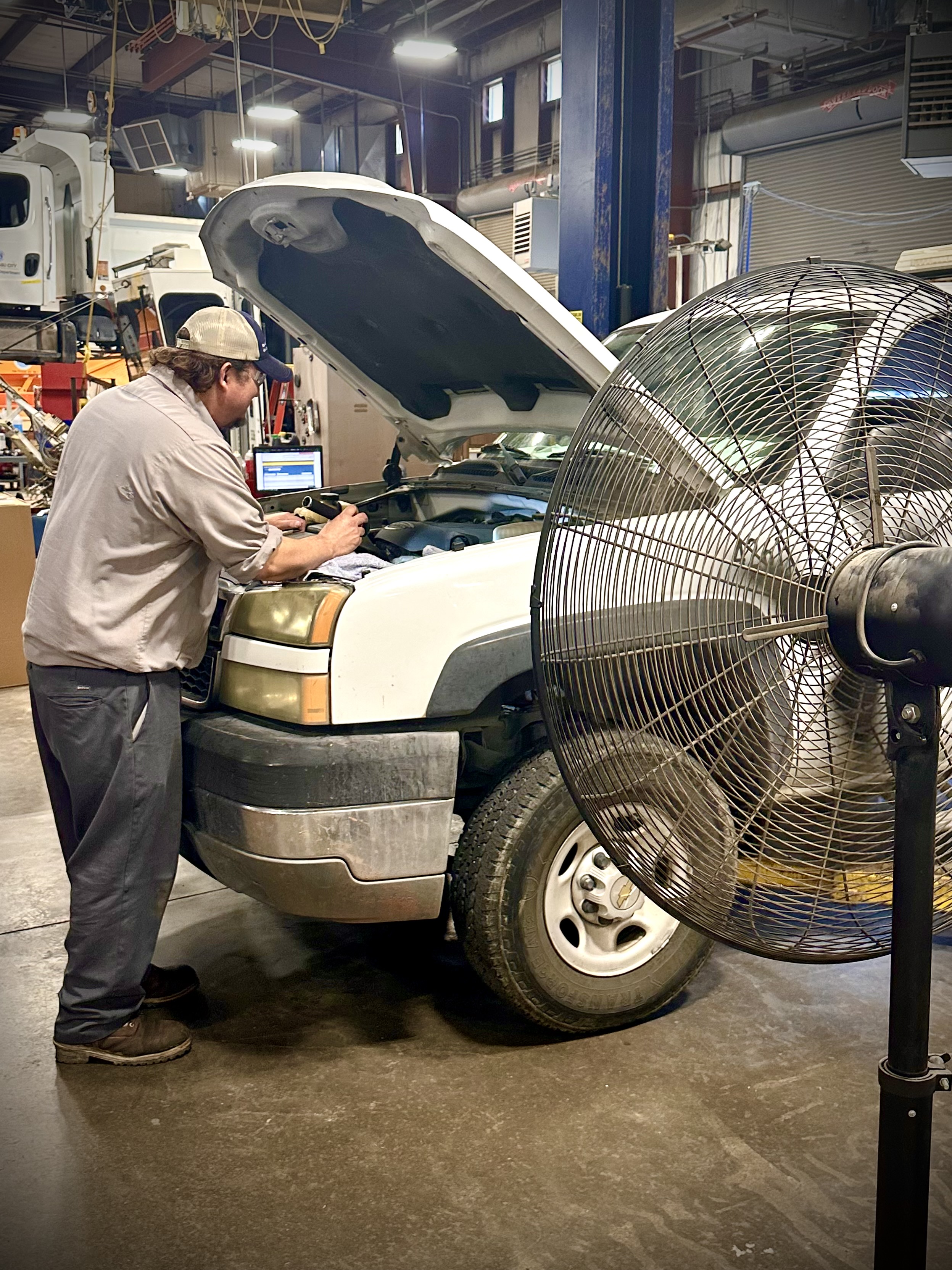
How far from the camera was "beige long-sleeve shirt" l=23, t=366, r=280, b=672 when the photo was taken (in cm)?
253

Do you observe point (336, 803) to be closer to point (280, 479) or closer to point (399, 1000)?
point (399, 1000)

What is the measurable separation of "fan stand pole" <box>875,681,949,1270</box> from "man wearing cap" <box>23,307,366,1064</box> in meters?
1.56

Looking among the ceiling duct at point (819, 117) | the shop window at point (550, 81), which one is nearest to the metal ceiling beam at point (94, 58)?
the shop window at point (550, 81)

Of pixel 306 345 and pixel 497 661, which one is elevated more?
pixel 306 345

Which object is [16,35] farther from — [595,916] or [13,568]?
[595,916]

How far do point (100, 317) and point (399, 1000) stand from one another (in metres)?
8.21

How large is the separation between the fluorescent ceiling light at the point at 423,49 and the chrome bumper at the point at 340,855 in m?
11.8

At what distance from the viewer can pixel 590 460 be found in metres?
1.59

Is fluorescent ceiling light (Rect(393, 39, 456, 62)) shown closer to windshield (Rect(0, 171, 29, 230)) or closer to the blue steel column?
windshield (Rect(0, 171, 29, 230))

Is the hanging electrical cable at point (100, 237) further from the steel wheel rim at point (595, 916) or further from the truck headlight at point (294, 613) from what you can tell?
the steel wheel rim at point (595, 916)

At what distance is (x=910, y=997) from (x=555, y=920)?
134cm

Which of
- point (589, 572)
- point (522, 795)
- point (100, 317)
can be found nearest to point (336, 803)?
point (522, 795)

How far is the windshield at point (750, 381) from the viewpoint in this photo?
1.54 m

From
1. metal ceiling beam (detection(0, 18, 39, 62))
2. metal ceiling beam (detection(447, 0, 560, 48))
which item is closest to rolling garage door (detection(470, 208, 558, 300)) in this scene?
metal ceiling beam (detection(447, 0, 560, 48))
